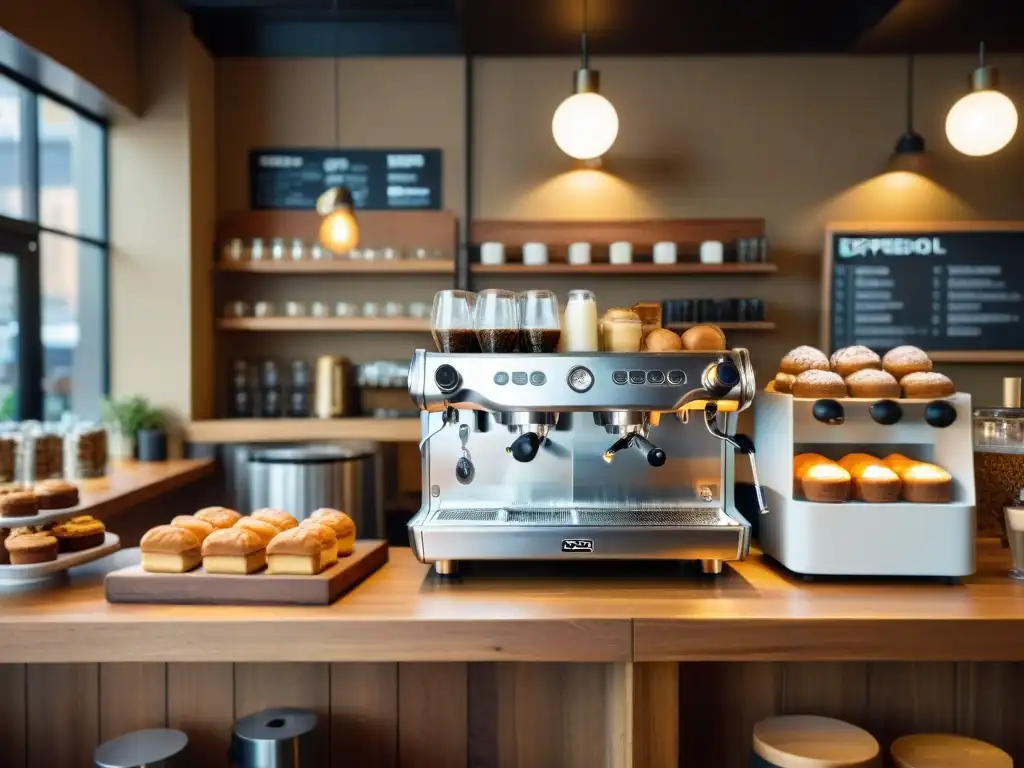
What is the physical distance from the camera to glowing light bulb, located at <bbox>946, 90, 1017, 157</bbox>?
294 cm

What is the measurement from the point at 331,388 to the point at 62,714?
2.35 metres

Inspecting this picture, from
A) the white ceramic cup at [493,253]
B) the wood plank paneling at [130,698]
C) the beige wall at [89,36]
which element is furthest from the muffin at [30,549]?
the white ceramic cup at [493,253]

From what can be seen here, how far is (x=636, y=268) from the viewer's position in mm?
3854

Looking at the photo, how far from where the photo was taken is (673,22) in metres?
3.66

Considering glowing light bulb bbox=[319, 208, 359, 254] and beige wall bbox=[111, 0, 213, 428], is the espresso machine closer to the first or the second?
glowing light bulb bbox=[319, 208, 359, 254]

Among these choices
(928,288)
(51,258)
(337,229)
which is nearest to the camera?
(337,229)

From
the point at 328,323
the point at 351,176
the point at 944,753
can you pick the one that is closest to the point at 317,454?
the point at 328,323

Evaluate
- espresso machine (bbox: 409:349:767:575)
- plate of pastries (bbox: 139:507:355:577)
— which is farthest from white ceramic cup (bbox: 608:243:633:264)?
plate of pastries (bbox: 139:507:355:577)

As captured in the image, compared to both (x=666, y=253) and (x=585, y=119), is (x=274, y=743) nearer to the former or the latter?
(x=585, y=119)

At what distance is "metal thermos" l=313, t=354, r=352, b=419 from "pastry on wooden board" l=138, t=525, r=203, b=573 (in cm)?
234

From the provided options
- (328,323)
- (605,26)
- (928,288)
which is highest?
(605,26)

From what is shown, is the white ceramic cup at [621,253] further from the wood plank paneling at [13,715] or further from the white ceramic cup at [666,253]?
the wood plank paneling at [13,715]

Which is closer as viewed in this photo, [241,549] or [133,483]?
[241,549]

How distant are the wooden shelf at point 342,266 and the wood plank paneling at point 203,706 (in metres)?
2.45
